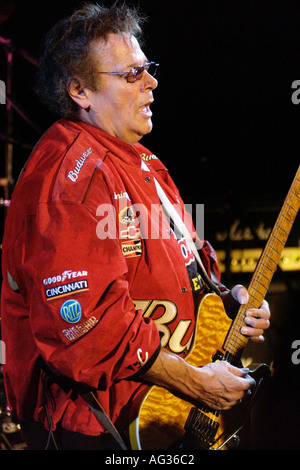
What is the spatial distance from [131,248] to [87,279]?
0.26 m

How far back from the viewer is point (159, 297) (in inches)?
64.7

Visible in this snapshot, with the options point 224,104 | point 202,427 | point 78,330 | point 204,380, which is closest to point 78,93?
point 78,330

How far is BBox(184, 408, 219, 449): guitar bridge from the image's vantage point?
5.44 feet

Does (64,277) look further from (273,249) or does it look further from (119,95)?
(273,249)

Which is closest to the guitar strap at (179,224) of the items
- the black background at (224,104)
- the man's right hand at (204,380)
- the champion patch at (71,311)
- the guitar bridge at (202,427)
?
the man's right hand at (204,380)

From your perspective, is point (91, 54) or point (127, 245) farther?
point (91, 54)

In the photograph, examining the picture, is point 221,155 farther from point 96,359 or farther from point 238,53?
point 96,359

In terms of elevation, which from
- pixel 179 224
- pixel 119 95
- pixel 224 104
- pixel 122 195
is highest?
pixel 224 104

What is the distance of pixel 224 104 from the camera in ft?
17.5

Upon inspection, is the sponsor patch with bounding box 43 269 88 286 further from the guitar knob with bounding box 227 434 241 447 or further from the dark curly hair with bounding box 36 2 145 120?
the guitar knob with bounding box 227 434 241 447

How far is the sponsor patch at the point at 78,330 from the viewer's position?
54.9 inches

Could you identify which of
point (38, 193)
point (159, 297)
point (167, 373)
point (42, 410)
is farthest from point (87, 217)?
point (42, 410)

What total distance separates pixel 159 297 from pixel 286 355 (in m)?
2.72

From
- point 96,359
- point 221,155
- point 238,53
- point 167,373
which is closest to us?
point 96,359
